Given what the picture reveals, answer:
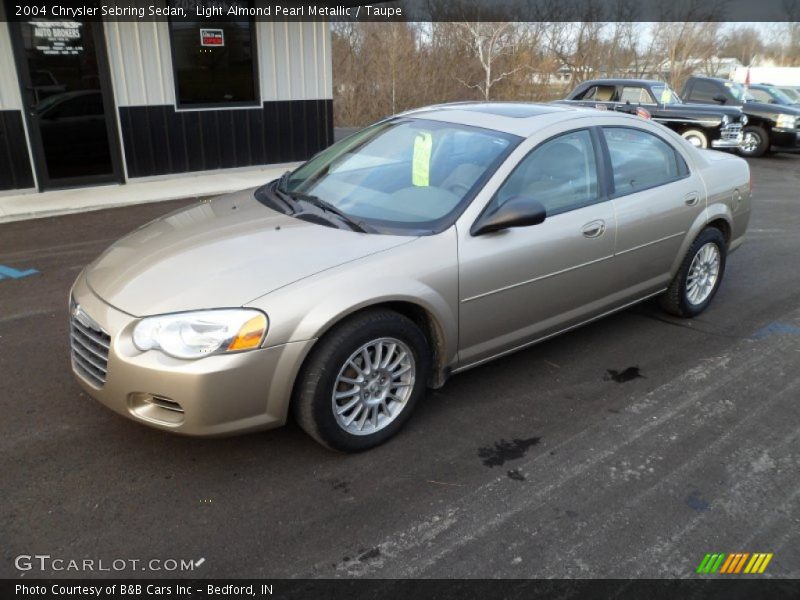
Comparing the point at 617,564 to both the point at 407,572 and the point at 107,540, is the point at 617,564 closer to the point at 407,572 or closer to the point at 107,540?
the point at 407,572

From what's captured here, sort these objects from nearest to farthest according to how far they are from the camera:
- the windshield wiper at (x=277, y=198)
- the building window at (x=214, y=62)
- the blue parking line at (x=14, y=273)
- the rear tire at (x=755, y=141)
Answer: the windshield wiper at (x=277, y=198) < the blue parking line at (x=14, y=273) < the building window at (x=214, y=62) < the rear tire at (x=755, y=141)

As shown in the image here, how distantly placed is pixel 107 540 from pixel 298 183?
239 centimetres

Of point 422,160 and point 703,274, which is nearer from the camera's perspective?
point 422,160

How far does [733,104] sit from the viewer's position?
578 inches

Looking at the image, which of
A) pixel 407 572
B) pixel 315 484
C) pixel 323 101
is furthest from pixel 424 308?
pixel 323 101

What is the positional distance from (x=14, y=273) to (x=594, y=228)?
5.13m

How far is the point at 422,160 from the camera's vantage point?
3.85 m

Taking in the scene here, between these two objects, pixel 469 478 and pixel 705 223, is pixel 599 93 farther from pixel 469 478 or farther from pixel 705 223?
pixel 469 478

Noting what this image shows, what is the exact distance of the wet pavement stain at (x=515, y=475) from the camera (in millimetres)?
3107

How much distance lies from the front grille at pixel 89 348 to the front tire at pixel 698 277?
3930 millimetres

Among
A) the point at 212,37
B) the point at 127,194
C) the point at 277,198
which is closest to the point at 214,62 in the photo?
the point at 212,37

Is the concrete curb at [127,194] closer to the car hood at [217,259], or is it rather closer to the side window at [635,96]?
the car hood at [217,259]

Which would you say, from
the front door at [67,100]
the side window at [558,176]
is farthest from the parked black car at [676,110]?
the side window at [558,176]

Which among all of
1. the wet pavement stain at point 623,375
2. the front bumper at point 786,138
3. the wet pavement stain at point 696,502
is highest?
the front bumper at point 786,138
